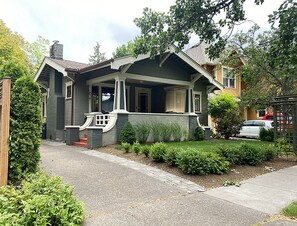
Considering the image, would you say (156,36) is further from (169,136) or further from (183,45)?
(169,136)

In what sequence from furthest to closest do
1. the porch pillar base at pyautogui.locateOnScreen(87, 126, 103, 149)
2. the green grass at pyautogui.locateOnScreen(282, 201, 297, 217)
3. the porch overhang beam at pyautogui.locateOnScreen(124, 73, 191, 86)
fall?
the porch overhang beam at pyautogui.locateOnScreen(124, 73, 191, 86) → the porch pillar base at pyautogui.locateOnScreen(87, 126, 103, 149) → the green grass at pyautogui.locateOnScreen(282, 201, 297, 217)

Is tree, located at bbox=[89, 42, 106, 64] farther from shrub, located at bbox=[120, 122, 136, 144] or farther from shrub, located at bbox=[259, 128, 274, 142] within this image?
shrub, located at bbox=[120, 122, 136, 144]

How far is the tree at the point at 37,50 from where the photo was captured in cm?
3587

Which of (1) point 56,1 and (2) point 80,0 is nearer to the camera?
(2) point 80,0

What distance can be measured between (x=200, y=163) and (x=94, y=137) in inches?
219

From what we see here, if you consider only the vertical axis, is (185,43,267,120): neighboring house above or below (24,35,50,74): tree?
below

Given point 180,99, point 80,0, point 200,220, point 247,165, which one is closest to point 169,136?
point 180,99

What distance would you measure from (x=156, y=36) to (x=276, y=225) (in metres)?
6.43

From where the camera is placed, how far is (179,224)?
3.85 m

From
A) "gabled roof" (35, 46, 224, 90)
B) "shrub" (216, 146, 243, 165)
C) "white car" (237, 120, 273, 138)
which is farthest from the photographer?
"white car" (237, 120, 273, 138)

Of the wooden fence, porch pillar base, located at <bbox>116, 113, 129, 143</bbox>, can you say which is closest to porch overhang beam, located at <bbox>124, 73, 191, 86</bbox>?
porch pillar base, located at <bbox>116, 113, 129, 143</bbox>

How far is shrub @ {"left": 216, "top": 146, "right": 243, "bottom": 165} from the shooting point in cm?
767

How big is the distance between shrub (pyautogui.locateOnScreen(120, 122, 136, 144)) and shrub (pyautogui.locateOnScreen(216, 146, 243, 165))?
459 cm

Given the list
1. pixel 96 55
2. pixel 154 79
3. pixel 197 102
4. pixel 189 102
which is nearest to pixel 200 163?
pixel 154 79
